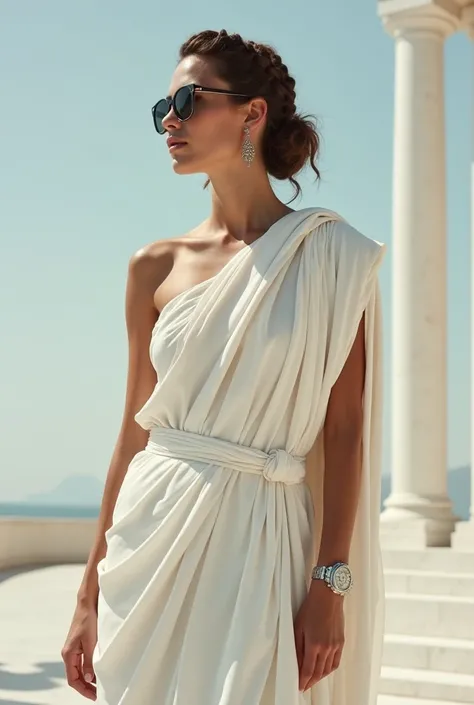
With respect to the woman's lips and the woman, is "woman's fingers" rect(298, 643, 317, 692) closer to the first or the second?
the woman

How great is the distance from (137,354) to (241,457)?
0.87 meters

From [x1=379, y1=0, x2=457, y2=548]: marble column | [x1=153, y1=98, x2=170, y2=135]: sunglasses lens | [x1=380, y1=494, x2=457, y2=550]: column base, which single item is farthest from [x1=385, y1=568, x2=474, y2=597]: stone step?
[x1=153, y1=98, x2=170, y2=135]: sunglasses lens

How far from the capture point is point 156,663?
368 cm

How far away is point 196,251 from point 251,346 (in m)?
0.64

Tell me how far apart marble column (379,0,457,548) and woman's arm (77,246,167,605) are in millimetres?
12894

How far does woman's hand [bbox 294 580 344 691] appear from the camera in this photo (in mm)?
3588

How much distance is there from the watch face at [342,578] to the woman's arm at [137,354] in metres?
1.06

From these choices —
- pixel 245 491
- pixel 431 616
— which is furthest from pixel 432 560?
pixel 245 491

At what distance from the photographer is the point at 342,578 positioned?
3701 mm

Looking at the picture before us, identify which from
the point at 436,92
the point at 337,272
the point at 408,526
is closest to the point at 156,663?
the point at 337,272

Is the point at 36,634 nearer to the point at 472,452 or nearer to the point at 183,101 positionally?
the point at 472,452

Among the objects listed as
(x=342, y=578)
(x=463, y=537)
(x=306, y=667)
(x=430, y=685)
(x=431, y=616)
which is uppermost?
→ (x=342, y=578)

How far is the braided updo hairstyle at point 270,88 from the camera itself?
13.9 feet

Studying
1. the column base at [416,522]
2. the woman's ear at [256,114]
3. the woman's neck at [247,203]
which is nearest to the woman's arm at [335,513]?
the woman's neck at [247,203]
